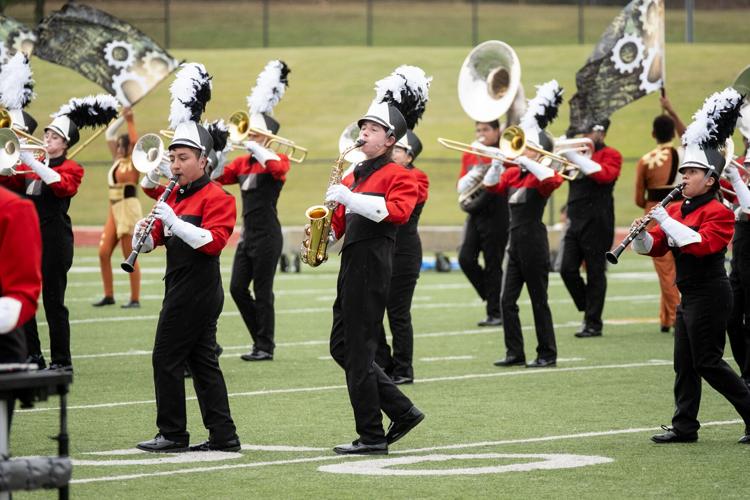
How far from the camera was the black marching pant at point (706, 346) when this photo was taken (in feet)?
26.4

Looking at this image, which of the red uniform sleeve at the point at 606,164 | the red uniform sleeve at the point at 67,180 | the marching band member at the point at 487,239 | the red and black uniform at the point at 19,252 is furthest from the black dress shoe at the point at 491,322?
the red and black uniform at the point at 19,252

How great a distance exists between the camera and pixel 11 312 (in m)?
5.39

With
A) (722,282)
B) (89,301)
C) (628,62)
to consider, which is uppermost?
(628,62)

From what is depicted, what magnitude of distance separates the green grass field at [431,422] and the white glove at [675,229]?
3.80ft

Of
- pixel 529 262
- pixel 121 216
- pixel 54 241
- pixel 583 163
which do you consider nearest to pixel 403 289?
pixel 529 262

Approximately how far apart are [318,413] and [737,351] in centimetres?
311

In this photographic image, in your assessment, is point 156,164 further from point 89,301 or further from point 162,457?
point 89,301

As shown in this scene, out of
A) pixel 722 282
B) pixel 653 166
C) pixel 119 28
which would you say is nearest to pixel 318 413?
pixel 722 282

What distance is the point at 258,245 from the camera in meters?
12.1

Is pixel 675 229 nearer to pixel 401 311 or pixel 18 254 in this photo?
pixel 401 311

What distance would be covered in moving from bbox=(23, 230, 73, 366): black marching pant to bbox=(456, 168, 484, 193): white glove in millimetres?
4619

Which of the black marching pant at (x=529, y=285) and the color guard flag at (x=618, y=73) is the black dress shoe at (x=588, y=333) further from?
the black marching pant at (x=529, y=285)

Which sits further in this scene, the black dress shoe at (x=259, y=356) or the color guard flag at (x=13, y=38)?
the color guard flag at (x=13, y=38)

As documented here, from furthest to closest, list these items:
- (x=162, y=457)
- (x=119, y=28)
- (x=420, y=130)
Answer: (x=420, y=130) → (x=119, y=28) → (x=162, y=457)
